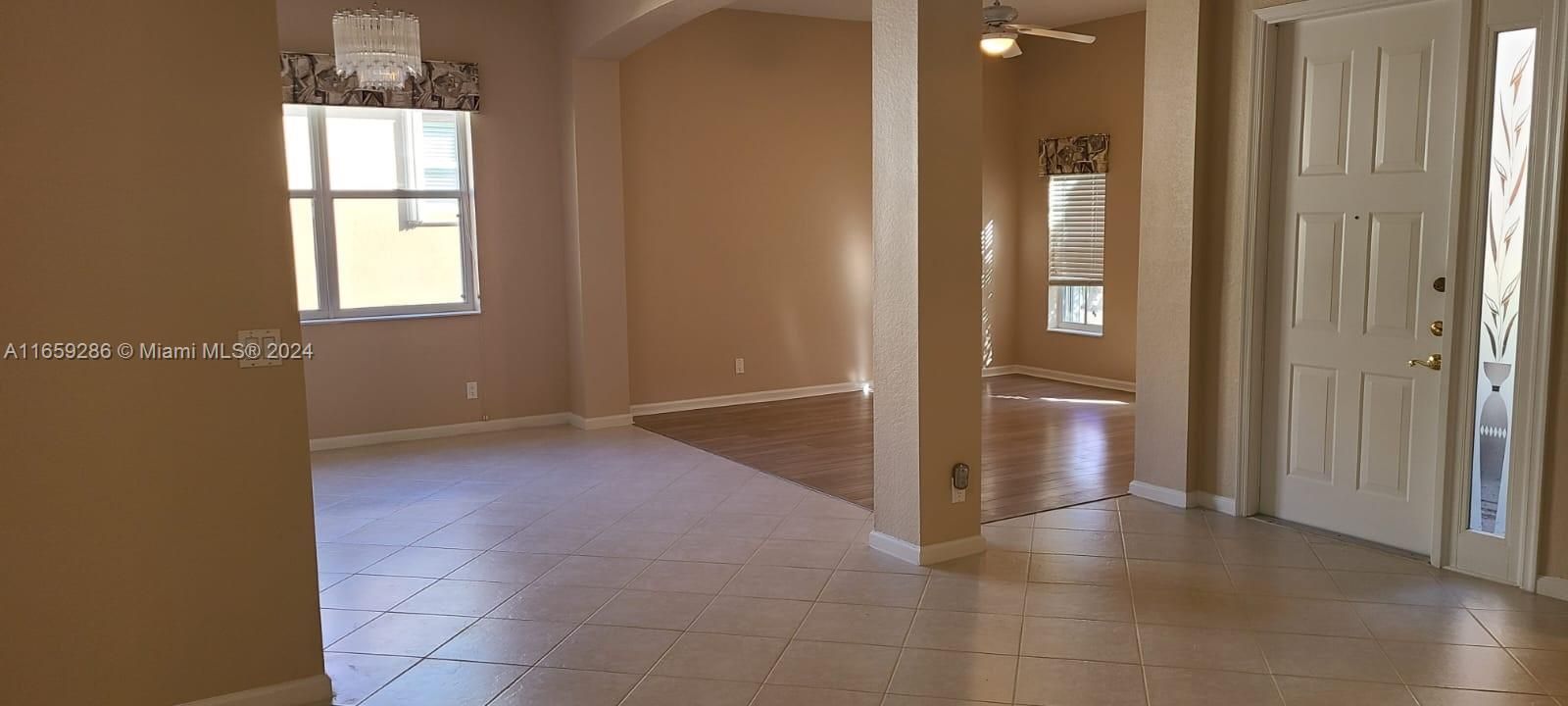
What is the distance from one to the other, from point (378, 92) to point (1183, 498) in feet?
16.4

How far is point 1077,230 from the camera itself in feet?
27.9

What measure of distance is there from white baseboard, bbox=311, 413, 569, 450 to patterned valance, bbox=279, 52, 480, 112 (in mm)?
2006

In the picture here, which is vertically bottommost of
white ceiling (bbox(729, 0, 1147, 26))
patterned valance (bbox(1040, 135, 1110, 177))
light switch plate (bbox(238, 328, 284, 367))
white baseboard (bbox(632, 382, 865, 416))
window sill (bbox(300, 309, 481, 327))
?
white baseboard (bbox(632, 382, 865, 416))

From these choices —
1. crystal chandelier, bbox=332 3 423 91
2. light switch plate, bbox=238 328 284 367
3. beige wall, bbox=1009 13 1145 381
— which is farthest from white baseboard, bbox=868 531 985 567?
beige wall, bbox=1009 13 1145 381

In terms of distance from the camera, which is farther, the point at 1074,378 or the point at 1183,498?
the point at 1074,378

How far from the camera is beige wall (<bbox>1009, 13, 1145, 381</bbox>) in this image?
26.0ft

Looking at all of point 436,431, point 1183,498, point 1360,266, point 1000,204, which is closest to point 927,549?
point 1183,498

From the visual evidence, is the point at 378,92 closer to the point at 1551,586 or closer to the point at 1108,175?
the point at 1108,175

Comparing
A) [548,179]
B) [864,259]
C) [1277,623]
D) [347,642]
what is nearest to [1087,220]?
[864,259]

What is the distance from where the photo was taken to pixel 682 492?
521 cm

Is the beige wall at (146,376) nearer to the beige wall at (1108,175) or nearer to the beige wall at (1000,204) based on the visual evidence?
the beige wall at (1108,175)

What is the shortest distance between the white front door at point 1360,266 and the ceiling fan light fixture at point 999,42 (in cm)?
166

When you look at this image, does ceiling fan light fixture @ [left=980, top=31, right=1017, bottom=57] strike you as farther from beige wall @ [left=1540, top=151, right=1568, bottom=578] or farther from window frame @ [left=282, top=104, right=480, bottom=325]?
window frame @ [left=282, top=104, right=480, bottom=325]

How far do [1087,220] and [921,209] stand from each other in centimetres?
493
